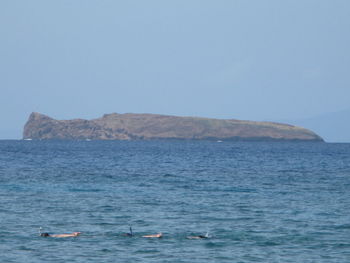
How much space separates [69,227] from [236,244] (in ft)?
32.7

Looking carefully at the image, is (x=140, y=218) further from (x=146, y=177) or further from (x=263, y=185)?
(x=146, y=177)

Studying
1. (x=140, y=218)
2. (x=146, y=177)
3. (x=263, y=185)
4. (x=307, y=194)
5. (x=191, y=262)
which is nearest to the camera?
(x=191, y=262)

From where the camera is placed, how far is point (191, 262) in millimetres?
28000

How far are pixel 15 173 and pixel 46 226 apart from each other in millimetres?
43021

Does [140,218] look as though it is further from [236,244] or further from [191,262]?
[191,262]

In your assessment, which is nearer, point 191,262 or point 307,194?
point 191,262

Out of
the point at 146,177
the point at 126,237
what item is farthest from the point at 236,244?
the point at 146,177

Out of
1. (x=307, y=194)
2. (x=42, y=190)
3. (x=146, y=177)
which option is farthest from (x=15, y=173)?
(x=307, y=194)

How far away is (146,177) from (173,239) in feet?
137

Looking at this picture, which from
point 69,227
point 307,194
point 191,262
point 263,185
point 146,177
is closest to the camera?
point 191,262

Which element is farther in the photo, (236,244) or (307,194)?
(307,194)

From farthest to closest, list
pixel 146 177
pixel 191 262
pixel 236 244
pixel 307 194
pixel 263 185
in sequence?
pixel 146 177 → pixel 263 185 → pixel 307 194 → pixel 236 244 → pixel 191 262

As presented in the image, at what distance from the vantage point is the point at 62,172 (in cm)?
8106

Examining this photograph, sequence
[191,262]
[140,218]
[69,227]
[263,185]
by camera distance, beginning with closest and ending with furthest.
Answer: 1. [191,262]
2. [69,227]
3. [140,218]
4. [263,185]
